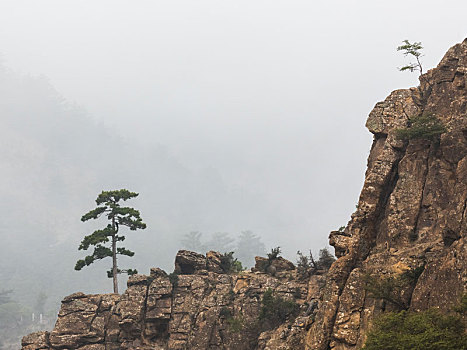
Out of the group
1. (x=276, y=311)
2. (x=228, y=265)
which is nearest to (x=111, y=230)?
(x=228, y=265)

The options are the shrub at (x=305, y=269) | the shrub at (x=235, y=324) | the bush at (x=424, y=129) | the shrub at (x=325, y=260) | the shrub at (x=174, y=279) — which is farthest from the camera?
the shrub at (x=174, y=279)

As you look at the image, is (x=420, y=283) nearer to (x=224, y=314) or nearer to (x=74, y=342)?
(x=224, y=314)

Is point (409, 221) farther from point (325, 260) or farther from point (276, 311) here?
point (276, 311)

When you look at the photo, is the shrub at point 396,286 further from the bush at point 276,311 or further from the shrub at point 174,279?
the shrub at point 174,279

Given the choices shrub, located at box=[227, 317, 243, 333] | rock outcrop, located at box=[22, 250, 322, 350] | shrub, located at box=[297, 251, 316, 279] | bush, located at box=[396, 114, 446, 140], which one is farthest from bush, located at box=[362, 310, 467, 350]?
shrub, located at box=[297, 251, 316, 279]

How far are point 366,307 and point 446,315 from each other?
579 centimetres

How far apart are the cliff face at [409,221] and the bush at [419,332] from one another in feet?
6.40

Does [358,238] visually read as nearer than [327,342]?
No

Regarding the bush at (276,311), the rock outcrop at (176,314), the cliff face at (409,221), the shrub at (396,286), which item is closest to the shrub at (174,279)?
the rock outcrop at (176,314)

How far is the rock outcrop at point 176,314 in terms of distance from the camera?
140ft

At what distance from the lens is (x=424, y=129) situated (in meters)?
31.8

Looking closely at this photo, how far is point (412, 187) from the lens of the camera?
3173 centimetres

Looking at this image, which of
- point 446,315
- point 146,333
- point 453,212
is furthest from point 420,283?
point 146,333

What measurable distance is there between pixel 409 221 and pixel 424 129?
6.68 m
